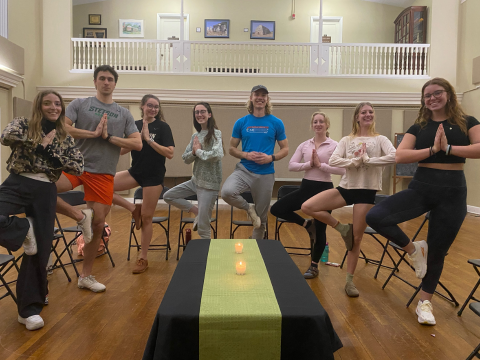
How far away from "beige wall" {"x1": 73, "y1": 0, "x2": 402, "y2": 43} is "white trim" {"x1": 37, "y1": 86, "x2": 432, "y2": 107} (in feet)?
10.1

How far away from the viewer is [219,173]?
349cm

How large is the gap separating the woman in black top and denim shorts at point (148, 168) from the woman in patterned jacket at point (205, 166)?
0.24 metres

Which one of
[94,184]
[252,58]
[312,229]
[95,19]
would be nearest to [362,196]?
[312,229]

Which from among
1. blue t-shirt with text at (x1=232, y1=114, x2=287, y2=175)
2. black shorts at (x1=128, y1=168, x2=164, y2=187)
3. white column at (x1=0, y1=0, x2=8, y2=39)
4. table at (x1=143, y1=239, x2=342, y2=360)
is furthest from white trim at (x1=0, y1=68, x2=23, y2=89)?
table at (x1=143, y1=239, x2=342, y2=360)

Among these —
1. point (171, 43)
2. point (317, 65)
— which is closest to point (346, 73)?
point (317, 65)

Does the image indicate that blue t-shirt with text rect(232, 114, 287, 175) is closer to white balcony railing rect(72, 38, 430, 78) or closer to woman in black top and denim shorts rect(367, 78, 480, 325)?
woman in black top and denim shorts rect(367, 78, 480, 325)

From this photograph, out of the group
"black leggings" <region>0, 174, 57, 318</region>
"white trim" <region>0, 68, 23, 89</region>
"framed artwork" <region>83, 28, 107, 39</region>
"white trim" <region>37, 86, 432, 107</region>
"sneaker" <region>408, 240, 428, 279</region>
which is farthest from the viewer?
"framed artwork" <region>83, 28, 107, 39</region>

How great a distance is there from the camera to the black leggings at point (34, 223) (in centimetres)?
210

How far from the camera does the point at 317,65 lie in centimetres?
873

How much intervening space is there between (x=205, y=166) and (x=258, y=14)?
8.87 meters

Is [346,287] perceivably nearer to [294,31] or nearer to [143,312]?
[143,312]

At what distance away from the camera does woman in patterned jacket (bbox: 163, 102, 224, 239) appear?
337 cm

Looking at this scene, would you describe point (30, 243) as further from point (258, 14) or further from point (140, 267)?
point (258, 14)

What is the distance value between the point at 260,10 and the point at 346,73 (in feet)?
12.1
